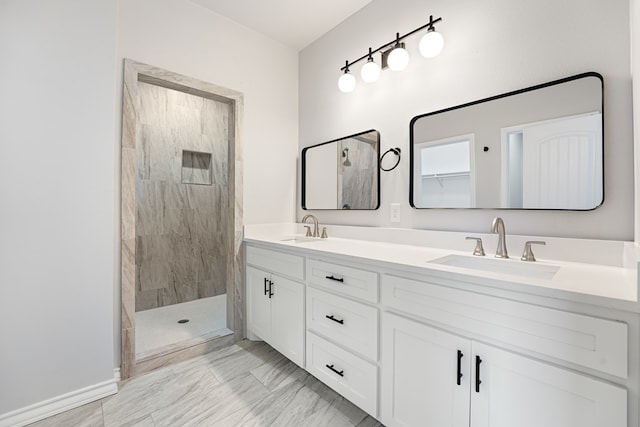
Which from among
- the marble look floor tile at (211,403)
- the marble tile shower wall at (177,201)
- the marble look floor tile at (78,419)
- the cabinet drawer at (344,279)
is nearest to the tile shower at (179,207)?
the marble tile shower wall at (177,201)

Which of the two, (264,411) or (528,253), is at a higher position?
(528,253)

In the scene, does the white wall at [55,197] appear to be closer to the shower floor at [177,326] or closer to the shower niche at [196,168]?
the shower floor at [177,326]

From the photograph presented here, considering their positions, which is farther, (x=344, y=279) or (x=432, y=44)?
(x=432, y=44)

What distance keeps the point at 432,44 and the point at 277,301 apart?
5.87ft

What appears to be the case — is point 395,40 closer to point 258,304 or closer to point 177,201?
point 258,304

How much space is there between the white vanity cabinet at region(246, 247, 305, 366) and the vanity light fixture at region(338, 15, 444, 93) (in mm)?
1295

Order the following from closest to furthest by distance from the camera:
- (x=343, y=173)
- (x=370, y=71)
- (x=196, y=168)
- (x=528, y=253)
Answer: (x=528, y=253)
(x=370, y=71)
(x=343, y=173)
(x=196, y=168)

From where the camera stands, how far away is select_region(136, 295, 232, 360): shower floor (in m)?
2.05

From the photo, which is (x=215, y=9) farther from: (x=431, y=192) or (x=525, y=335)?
(x=525, y=335)

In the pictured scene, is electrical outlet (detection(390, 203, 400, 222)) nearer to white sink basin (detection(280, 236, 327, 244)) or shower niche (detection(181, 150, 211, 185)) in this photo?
white sink basin (detection(280, 236, 327, 244))

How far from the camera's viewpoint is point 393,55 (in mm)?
1718

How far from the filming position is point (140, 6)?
1.81 metres

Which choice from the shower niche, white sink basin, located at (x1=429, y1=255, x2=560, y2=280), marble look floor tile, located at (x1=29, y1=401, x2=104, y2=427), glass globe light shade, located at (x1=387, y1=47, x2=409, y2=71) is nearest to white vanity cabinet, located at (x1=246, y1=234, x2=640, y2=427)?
white sink basin, located at (x1=429, y1=255, x2=560, y2=280)

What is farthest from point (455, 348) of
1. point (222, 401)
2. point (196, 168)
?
point (196, 168)
